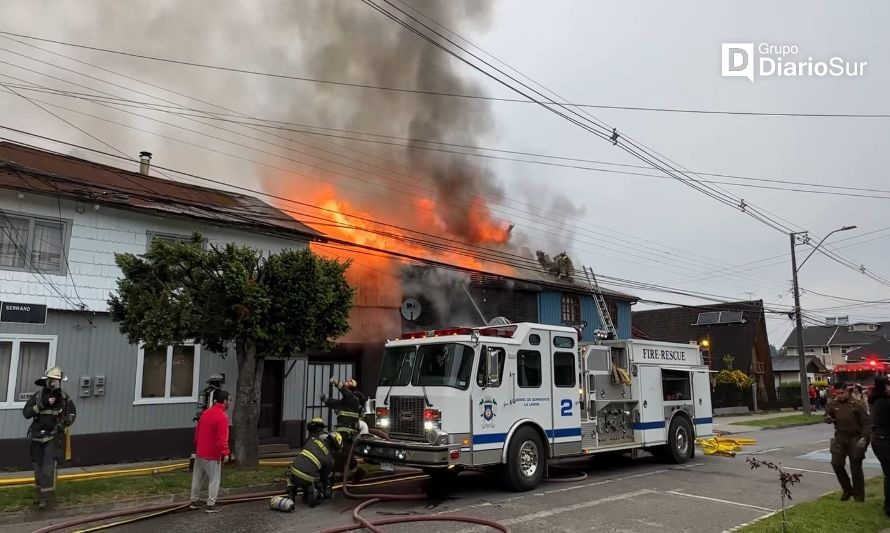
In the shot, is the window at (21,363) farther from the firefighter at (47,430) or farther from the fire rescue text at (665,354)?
the fire rescue text at (665,354)

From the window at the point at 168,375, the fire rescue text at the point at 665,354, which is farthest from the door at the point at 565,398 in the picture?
the window at the point at 168,375

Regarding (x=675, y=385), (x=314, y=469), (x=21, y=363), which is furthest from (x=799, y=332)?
(x=21, y=363)

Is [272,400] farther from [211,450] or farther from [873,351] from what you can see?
[873,351]

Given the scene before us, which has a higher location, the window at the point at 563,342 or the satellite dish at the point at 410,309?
the satellite dish at the point at 410,309

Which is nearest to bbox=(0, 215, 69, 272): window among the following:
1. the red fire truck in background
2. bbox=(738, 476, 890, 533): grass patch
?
bbox=(738, 476, 890, 533): grass patch

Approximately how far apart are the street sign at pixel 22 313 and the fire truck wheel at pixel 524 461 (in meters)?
9.24

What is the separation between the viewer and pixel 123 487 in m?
8.59

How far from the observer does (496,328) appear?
9664mm

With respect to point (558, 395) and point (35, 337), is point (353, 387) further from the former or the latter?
point (35, 337)

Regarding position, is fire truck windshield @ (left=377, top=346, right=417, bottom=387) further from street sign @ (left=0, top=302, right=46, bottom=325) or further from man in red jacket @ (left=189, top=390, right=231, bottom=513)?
street sign @ (left=0, top=302, right=46, bottom=325)

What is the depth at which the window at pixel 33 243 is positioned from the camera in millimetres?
11219

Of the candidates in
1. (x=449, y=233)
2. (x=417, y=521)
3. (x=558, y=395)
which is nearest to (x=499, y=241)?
(x=449, y=233)

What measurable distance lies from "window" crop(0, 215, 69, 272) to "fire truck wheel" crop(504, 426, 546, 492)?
944 centimetres

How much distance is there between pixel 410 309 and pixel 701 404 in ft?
26.6
